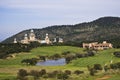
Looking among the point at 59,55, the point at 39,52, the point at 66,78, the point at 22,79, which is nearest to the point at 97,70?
the point at 66,78

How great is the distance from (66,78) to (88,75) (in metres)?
8.91

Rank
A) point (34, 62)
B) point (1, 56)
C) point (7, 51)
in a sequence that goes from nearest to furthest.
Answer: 1. point (34, 62)
2. point (1, 56)
3. point (7, 51)

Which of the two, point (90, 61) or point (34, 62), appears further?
point (34, 62)

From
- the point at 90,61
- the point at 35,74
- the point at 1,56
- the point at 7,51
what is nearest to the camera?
the point at 35,74

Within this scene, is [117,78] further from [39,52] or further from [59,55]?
[39,52]

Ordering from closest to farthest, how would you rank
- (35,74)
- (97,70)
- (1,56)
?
(35,74), (97,70), (1,56)

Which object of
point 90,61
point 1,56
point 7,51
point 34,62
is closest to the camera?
point 90,61

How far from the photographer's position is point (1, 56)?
172 meters

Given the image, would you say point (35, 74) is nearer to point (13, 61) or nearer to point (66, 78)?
point (66, 78)

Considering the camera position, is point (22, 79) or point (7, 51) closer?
point (22, 79)

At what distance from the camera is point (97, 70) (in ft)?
354

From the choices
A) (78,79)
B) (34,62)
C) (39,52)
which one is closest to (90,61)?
(34,62)

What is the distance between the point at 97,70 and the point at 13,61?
181 ft

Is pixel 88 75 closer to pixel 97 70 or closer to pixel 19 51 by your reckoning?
pixel 97 70
